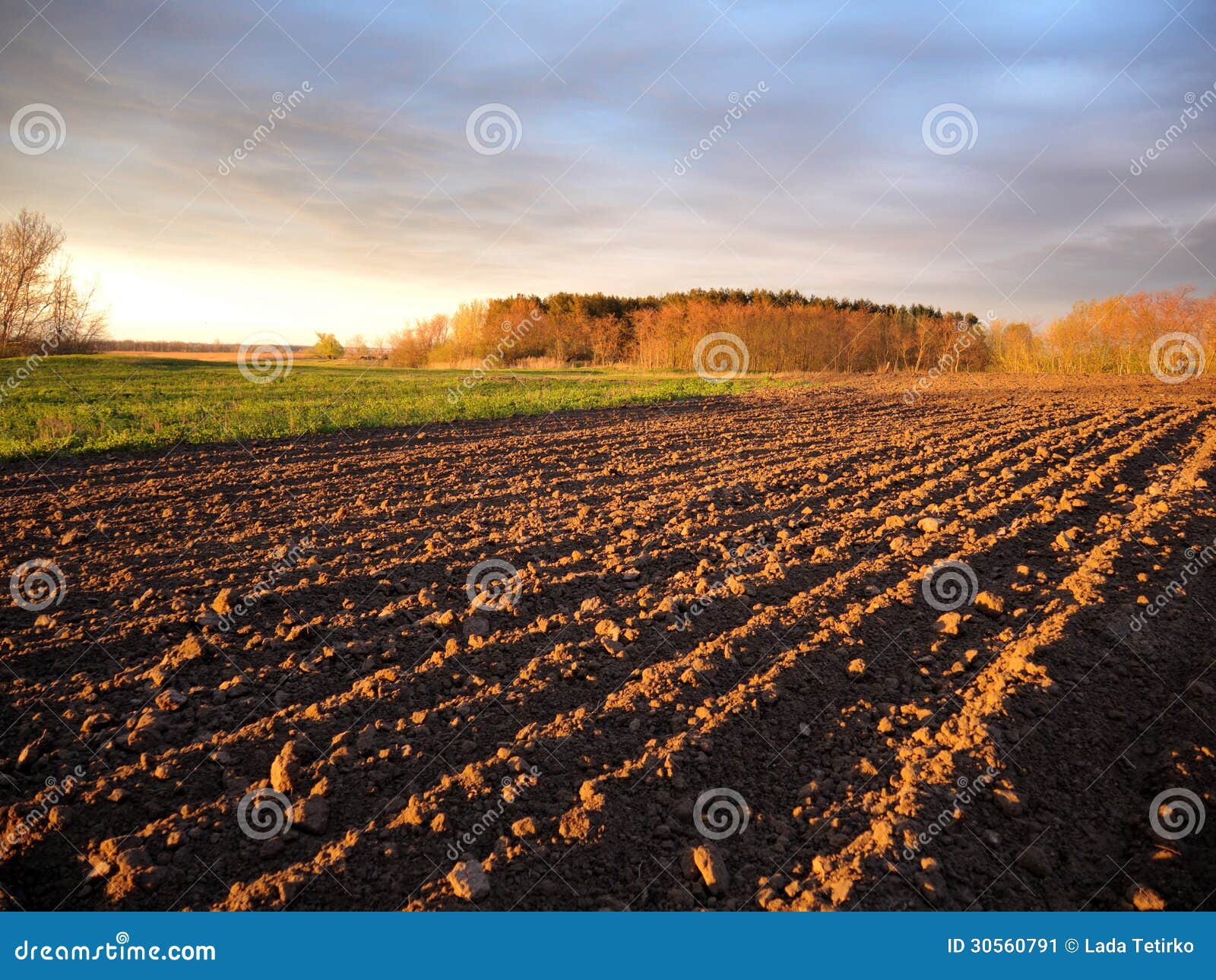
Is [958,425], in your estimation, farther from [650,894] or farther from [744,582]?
Answer: [650,894]

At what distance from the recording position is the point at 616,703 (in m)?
3.28

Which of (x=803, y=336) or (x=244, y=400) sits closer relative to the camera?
(x=244, y=400)

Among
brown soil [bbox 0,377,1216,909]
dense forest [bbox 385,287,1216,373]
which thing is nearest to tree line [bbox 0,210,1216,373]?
dense forest [bbox 385,287,1216,373]

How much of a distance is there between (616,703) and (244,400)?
15.7m

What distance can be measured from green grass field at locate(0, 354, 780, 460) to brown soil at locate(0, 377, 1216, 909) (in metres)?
4.20

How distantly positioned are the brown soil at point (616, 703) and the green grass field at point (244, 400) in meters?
4.20

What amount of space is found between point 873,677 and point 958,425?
29.5 ft

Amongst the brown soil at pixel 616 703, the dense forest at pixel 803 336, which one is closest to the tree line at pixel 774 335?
the dense forest at pixel 803 336

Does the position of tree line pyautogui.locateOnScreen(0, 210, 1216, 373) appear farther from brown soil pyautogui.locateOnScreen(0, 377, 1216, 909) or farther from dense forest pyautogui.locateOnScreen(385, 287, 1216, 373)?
brown soil pyautogui.locateOnScreen(0, 377, 1216, 909)

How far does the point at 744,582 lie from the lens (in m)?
4.54

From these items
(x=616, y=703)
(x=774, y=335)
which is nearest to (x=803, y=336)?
(x=774, y=335)

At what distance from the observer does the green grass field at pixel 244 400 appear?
1055cm

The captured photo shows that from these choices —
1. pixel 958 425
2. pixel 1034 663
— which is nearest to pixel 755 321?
pixel 958 425

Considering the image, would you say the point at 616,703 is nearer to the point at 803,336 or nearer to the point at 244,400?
the point at 244,400
